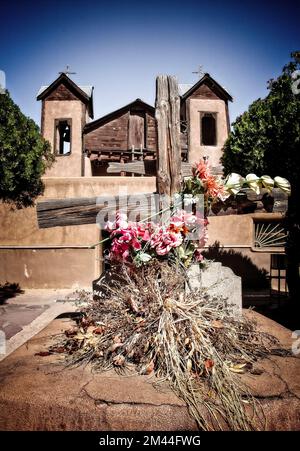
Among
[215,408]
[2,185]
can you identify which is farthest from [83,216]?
[2,185]

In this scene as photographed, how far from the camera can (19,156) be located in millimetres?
7613

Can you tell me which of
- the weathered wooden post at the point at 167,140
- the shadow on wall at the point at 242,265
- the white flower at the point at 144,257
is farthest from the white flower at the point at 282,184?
the shadow on wall at the point at 242,265

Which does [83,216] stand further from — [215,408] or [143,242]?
[215,408]

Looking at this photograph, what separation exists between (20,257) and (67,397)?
8.79 meters

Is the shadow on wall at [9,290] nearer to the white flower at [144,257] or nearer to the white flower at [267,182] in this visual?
the white flower at [144,257]

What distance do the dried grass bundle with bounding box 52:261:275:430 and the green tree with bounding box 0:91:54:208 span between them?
264 inches

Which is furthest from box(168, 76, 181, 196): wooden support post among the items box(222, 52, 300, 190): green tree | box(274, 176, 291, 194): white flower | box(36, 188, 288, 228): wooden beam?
box(222, 52, 300, 190): green tree

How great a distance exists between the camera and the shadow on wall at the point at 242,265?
894cm

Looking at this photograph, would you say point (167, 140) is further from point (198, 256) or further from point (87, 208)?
point (198, 256)

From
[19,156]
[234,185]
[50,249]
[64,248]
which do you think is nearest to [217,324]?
[234,185]

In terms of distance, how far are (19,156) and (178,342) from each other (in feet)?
25.2

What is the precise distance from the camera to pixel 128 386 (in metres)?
1.49

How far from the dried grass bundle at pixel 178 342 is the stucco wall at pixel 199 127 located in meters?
15.7

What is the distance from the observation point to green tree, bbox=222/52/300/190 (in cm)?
640
